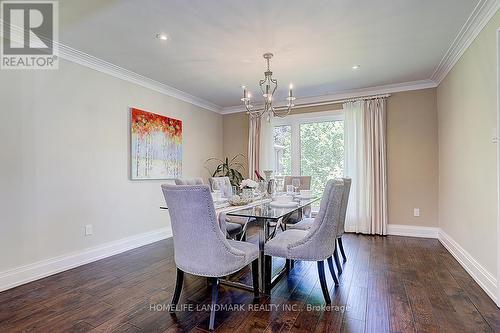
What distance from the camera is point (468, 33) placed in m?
2.68

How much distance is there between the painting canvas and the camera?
3.88m

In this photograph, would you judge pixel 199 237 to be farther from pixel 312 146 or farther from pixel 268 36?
pixel 312 146

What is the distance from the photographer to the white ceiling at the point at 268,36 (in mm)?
2258

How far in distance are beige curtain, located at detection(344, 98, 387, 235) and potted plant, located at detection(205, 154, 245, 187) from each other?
2.22 metres

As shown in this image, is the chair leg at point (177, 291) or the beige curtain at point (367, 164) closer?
the chair leg at point (177, 291)

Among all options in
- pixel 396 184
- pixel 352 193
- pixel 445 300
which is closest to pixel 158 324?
pixel 445 300

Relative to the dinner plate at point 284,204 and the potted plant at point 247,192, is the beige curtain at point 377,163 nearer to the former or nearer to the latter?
the dinner plate at point 284,204

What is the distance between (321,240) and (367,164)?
2859 mm

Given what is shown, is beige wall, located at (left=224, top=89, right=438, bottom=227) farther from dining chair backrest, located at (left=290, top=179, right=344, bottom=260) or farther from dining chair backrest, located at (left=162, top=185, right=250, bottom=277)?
dining chair backrest, located at (left=162, top=185, right=250, bottom=277)

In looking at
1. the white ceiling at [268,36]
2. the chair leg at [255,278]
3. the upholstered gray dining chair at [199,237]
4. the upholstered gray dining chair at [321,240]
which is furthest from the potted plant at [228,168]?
the upholstered gray dining chair at [199,237]

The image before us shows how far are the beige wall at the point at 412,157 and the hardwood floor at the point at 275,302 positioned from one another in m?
1.31

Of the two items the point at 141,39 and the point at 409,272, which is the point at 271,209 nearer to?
the point at 409,272

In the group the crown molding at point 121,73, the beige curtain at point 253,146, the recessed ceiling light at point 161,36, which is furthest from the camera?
the beige curtain at point 253,146

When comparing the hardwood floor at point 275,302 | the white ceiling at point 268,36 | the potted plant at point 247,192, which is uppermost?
the white ceiling at point 268,36
